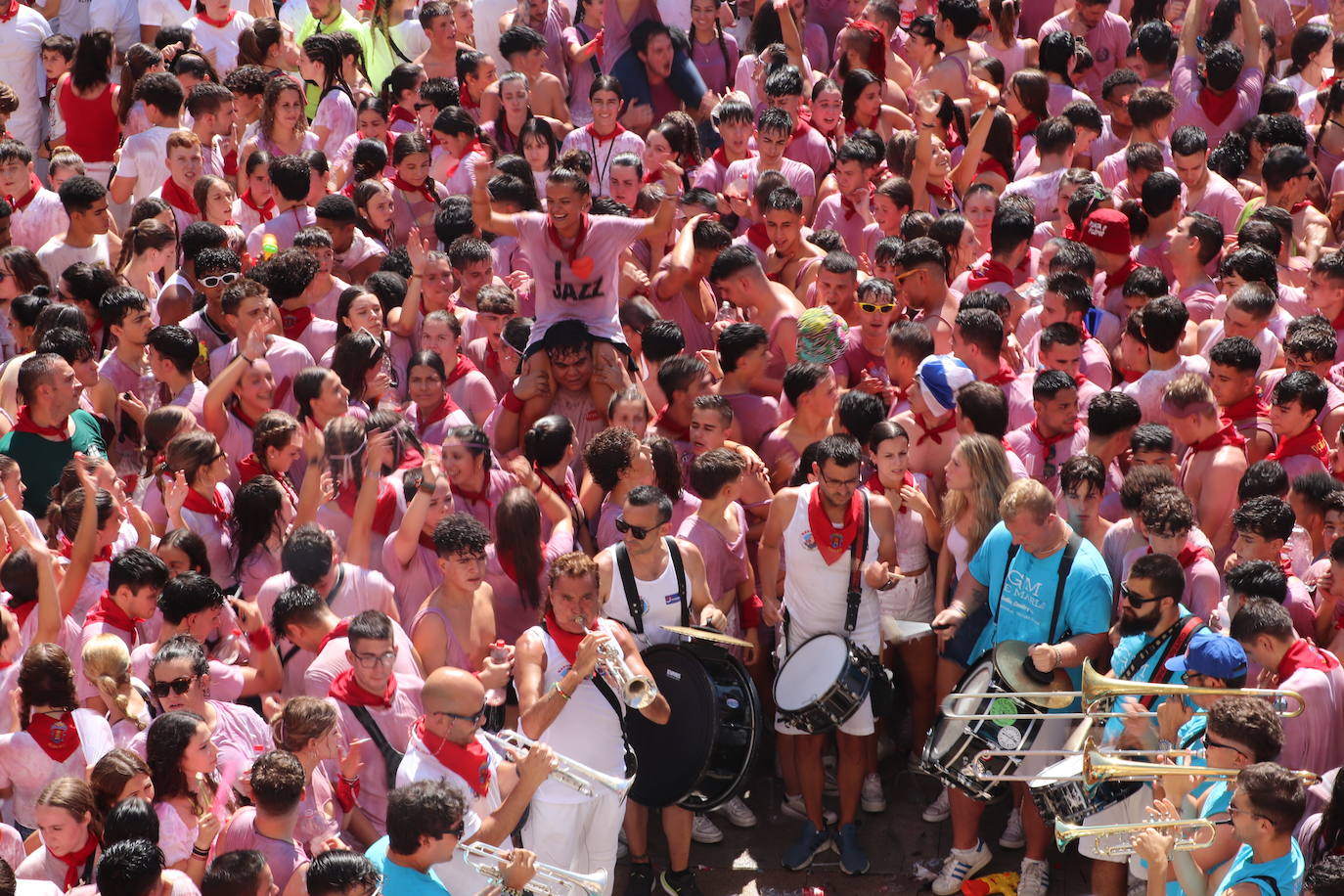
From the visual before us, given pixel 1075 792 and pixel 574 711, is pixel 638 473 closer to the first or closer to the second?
pixel 574 711

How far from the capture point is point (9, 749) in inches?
221

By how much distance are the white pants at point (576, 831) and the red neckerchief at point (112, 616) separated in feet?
5.52

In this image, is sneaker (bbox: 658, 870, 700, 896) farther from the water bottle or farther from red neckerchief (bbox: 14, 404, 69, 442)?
red neckerchief (bbox: 14, 404, 69, 442)

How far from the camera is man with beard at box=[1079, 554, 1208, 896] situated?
596 cm

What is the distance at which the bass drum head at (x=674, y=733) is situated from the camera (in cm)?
632

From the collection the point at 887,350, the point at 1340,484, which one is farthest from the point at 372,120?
the point at 1340,484

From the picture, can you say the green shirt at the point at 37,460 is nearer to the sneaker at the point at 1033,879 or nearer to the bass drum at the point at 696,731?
the bass drum at the point at 696,731

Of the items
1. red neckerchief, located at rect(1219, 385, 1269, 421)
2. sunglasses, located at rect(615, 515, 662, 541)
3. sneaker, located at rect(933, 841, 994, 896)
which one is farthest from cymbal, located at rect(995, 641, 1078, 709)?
red neckerchief, located at rect(1219, 385, 1269, 421)

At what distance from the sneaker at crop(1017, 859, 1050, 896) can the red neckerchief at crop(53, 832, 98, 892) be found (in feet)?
11.6

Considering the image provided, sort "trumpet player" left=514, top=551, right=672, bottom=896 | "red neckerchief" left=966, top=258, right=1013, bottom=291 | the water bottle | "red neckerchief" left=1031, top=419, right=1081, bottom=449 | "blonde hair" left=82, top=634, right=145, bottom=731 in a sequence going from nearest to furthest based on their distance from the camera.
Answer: "blonde hair" left=82, top=634, right=145, bottom=731
"trumpet player" left=514, top=551, right=672, bottom=896
the water bottle
"red neckerchief" left=1031, top=419, right=1081, bottom=449
"red neckerchief" left=966, top=258, right=1013, bottom=291

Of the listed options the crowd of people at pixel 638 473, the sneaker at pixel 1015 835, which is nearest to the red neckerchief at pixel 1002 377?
the crowd of people at pixel 638 473

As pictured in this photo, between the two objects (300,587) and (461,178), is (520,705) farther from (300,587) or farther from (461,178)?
(461,178)

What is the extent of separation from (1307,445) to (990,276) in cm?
217

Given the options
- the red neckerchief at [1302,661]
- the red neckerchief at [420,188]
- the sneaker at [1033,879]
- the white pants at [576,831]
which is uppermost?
the red neckerchief at [420,188]
